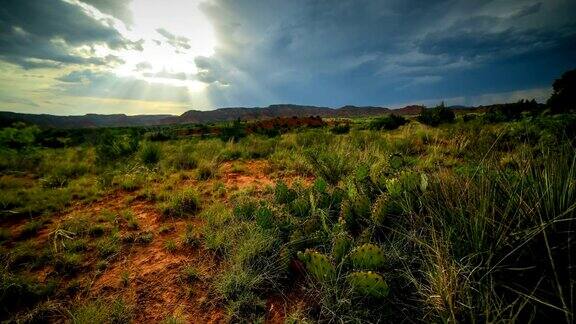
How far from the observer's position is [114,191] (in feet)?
16.9

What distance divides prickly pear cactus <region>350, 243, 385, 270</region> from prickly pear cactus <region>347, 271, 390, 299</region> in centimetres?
16

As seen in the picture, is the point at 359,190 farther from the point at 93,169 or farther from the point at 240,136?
the point at 240,136

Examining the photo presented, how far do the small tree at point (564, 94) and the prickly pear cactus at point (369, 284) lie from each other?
1322cm

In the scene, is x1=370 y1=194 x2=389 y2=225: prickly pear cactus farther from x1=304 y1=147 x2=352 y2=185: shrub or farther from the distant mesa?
the distant mesa

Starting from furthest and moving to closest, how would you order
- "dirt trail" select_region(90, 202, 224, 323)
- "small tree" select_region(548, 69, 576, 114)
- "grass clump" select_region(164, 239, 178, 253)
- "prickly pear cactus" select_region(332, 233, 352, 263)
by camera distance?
"small tree" select_region(548, 69, 576, 114) < "grass clump" select_region(164, 239, 178, 253) < "prickly pear cactus" select_region(332, 233, 352, 263) < "dirt trail" select_region(90, 202, 224, 323)

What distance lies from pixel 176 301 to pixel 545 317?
233cm

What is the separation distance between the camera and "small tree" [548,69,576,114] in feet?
37.1

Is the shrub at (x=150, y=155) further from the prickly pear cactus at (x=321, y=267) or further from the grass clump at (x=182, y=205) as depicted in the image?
the prickly pear cactus at (x=321, y=267)

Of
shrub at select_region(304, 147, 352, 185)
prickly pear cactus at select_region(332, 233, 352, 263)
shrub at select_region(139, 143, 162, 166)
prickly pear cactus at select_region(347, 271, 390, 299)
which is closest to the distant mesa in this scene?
shrub at select_region(139, 143, 162, 166)

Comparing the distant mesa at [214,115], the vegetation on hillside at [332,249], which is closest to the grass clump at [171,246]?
the vegetation on hillside at [332,249]

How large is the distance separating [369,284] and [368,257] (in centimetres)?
22

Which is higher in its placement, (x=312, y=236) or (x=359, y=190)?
(x=359, y=190)

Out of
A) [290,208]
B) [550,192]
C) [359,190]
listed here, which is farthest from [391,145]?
[550,192]

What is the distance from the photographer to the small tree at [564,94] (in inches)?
445
